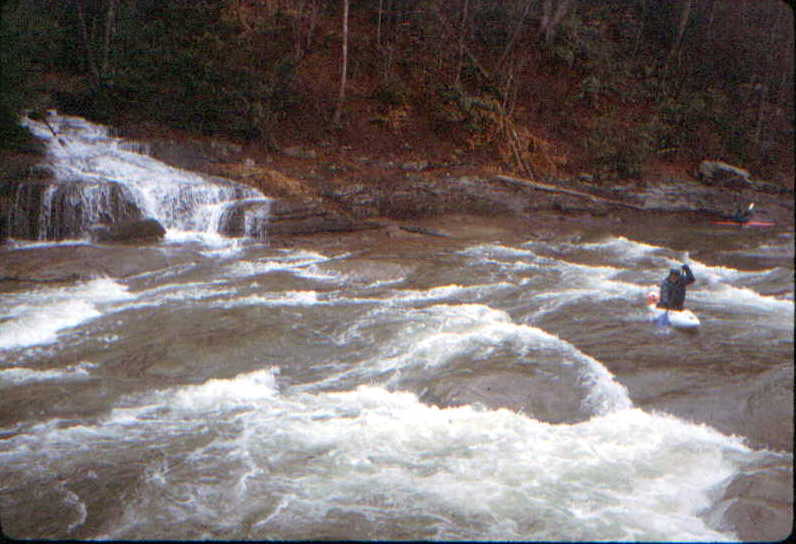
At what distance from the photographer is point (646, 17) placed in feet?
74.6

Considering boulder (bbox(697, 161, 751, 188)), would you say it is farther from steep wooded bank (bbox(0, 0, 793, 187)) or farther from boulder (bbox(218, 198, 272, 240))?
boulder (bbox(218, 198, 272, 240))

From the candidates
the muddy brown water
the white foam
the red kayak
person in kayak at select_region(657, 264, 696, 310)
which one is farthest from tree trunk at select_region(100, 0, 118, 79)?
person in kayak at select_region(657, 264, 696, 310)

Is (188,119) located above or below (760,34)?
below

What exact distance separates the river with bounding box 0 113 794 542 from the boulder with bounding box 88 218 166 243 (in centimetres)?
253

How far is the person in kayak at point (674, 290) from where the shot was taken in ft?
28.3

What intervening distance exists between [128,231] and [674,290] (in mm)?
10988

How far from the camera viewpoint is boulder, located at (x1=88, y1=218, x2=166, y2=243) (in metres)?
14.0

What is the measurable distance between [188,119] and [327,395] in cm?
1543

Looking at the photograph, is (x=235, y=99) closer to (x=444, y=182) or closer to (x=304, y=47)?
(x=304, y=47)

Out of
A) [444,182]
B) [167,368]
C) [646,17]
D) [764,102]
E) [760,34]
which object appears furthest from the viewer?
[646,17]

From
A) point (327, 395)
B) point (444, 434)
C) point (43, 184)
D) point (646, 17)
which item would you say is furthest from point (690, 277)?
point (646, 17)

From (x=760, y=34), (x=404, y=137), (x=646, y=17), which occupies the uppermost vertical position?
(x=646, y=17)

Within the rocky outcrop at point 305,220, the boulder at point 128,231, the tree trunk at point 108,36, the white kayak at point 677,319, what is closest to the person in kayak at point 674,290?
the white kayak at point 677,319

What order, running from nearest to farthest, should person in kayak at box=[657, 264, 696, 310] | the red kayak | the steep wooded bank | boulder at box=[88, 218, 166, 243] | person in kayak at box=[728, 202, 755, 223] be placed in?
the red kayak, person in kayak at box=[657, 264, 696, 310], person in kayak at box=[728, 202, 755, 223], boulder at box=[88, 218, 166, 243], the steep wooded bank
